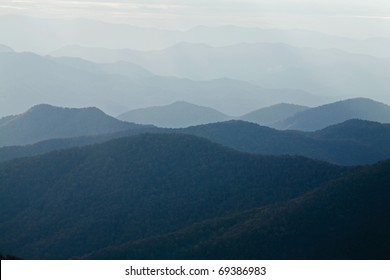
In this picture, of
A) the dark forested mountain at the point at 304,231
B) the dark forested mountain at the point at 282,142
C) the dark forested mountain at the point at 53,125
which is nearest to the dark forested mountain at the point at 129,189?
the dark forested mountain at the point at 304,231

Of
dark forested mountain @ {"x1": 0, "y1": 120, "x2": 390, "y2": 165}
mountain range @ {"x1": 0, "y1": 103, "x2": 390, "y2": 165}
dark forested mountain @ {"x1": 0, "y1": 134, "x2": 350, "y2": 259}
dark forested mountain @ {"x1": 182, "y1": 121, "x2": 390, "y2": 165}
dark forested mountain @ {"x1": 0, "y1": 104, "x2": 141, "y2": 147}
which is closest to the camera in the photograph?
dark forested mountain @ {"x1": 0, "y1": 134, "x2": 350, "y2": 259}

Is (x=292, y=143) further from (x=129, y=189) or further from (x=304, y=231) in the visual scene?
(x=304, y=231)

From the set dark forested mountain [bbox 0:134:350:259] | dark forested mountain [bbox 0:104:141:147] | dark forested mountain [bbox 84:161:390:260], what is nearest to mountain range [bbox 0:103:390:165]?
dark forested mountain [bbox 0:104:141:147]

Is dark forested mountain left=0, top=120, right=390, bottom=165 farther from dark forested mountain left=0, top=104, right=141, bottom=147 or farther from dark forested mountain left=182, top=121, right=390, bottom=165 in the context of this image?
dark forested mountain left=0, top=104, right=141, bottom=147

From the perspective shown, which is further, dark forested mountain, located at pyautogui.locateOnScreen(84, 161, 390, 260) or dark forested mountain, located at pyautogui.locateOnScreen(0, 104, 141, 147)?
dark forested mountain, located at pyautogui.locateOnScreen(0, 104, 141, 147)

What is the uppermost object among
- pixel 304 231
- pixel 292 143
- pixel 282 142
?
pixel 282 142

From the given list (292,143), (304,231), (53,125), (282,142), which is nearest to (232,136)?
(282,142)

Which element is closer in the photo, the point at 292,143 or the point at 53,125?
the point at 292,143
